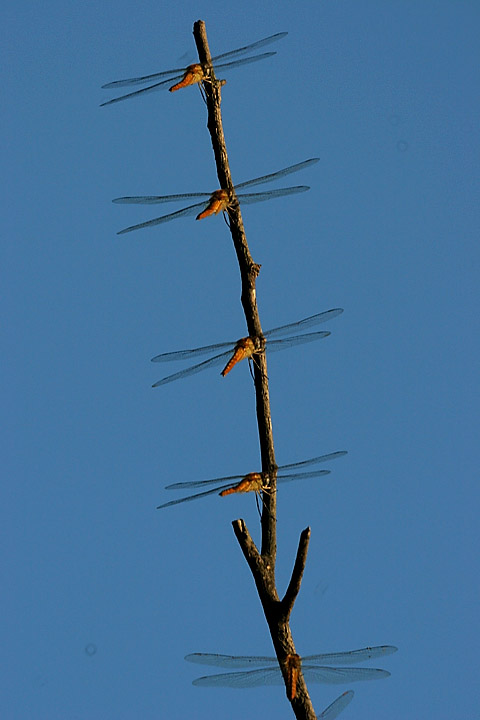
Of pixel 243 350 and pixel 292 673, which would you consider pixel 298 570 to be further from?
pixel 243 350

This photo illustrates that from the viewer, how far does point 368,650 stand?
94.1 inches

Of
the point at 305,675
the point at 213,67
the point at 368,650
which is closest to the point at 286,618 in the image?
the point at 305,675

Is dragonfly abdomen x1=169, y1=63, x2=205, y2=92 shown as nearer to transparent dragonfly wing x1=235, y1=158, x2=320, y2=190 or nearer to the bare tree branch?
transparent dragonfly wing x1=235, y1=158, x2=320, y2=190

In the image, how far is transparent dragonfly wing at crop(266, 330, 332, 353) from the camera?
8.39 feet

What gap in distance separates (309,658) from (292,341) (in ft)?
2.80

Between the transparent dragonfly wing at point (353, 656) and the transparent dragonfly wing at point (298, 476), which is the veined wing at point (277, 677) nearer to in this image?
the transparent dragonfly wing at point (353, 656)

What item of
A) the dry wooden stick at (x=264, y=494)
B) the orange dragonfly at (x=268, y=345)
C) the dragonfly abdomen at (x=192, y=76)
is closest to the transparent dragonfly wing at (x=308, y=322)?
the orange dragonfly at (x=268, y=345)

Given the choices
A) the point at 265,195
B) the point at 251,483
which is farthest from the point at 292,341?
the point at 251,483

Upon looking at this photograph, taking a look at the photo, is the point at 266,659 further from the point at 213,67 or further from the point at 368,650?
the point at 213,67

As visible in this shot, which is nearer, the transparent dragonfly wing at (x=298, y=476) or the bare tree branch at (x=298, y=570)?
the bare tree branch at (x=298, y=570)

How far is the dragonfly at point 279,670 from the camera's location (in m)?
2.32

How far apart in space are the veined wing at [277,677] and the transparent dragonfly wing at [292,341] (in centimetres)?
86

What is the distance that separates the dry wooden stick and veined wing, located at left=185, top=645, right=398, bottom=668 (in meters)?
0.36

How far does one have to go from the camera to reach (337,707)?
2.27 meters
